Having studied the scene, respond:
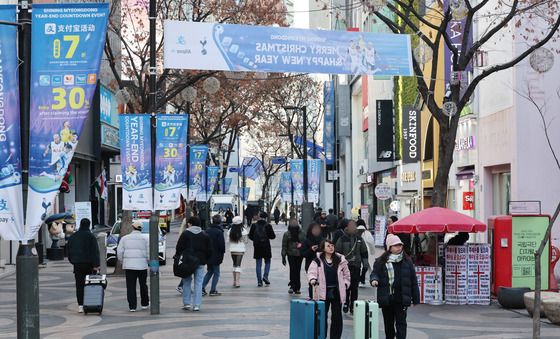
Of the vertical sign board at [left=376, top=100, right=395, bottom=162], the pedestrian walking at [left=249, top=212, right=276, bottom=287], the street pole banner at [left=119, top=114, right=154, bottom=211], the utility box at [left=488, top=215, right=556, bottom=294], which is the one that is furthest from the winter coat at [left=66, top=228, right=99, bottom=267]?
the vertical sign board at [left=376, top=100, right=395, bottom=162]

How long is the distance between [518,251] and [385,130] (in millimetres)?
30231

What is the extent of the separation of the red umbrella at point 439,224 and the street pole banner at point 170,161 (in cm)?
467

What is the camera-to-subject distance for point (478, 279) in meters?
19.5

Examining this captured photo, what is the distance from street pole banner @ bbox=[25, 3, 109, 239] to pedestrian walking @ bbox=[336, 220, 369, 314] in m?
8.93

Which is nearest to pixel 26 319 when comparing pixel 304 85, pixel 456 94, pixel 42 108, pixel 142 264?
pixel 42 108

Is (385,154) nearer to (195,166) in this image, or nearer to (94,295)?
(195,166)

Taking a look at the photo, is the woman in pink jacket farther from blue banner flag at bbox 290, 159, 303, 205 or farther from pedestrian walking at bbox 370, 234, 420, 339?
blue banner flag at bbox 290, 159, 303, 205

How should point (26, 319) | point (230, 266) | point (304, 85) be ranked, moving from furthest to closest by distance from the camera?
point (304, 85)
point (230, 266)
point (26, 319)

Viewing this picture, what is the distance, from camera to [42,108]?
9.31m

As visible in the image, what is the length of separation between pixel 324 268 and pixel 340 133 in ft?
205

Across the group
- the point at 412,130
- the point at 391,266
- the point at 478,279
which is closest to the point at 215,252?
the point at 478,279

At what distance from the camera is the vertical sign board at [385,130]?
162 feet

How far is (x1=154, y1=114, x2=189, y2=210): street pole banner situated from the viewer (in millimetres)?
19469

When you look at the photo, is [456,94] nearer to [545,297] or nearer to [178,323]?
[545,297]
